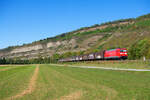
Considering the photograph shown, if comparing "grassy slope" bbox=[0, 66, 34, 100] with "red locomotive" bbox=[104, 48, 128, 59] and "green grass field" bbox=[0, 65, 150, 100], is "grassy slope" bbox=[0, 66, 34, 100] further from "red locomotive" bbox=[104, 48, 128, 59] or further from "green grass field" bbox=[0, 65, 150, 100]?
"red locomotive" bbox=[104, 48, 128, 59]

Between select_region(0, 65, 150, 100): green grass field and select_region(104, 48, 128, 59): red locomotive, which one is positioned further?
select_region(104, 48, 128, 59): red locomotive

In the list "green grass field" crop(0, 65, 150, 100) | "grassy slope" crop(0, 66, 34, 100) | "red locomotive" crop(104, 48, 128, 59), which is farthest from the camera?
"red locomotive" crop(104, 48, 128, 59)

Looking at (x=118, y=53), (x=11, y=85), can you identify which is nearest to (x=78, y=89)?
(x=11, y=85)

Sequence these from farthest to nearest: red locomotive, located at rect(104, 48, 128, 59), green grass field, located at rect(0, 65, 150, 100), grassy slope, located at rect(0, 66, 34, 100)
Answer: red locomotive, located at rect(104, 48, 128, 59) → grassy slope, located at rect(0, 66, 34, 100) → green grass field, located at rect(0, 65, 150, 100)

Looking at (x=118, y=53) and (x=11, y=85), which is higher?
(x=118, y=53)

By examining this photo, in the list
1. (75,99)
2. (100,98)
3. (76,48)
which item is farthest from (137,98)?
(76,48)

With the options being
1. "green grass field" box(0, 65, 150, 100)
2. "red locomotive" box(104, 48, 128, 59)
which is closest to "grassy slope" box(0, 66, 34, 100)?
"green grass field" box(0, 65, 150, 100)

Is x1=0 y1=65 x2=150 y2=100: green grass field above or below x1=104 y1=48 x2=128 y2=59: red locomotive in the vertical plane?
below

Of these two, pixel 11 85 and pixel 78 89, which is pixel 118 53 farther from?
pixel 78 89

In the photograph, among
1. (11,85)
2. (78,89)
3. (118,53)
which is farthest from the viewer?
(118,53)

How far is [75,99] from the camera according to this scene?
22.2ft

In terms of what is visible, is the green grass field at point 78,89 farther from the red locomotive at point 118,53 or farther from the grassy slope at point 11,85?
the red locomotive at point 118,53

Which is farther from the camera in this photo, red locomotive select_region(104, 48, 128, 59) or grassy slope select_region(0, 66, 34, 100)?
red locomotive select_region(104, 48, 128, 59)

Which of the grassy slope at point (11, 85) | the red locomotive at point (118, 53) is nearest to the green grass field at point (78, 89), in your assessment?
the grassy slope at point (11, 85)
